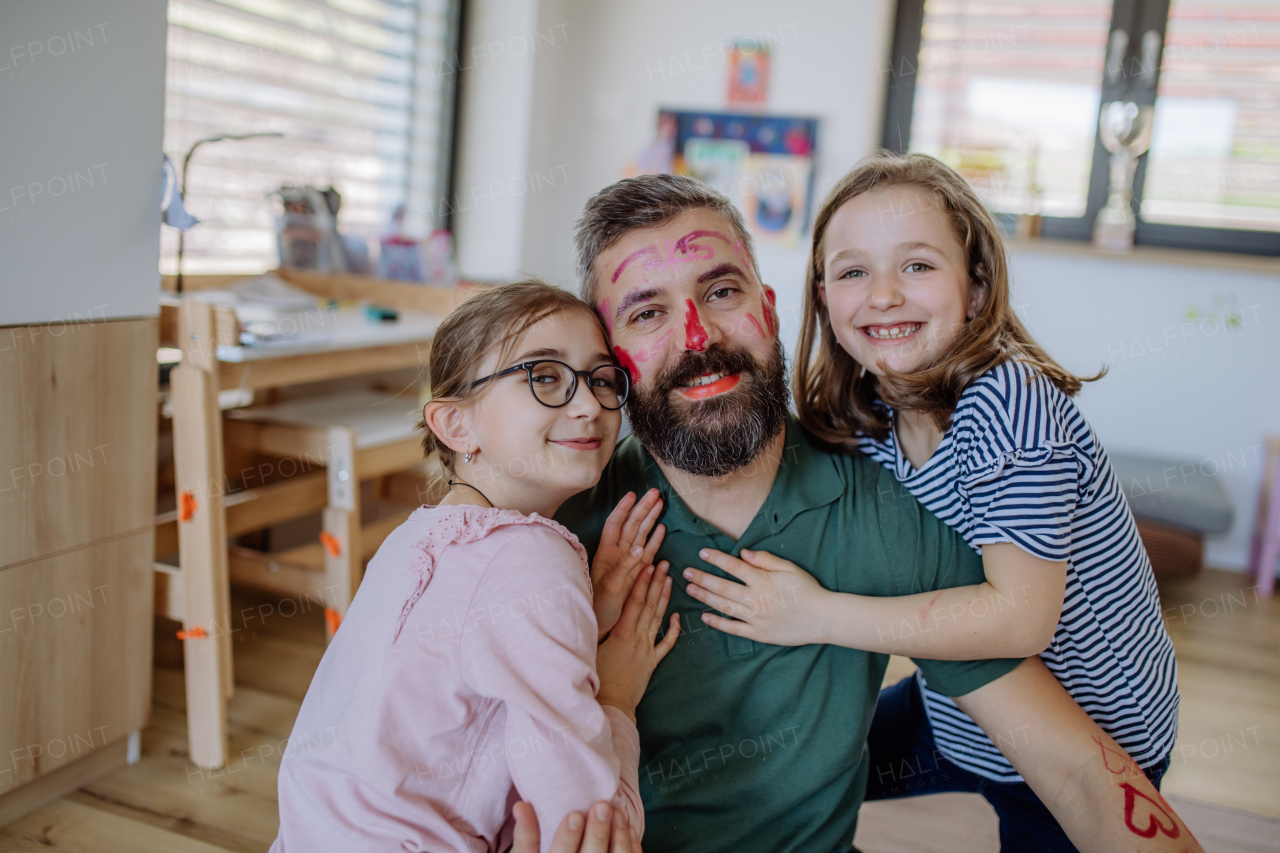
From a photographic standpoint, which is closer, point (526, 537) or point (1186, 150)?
point (526, 537)

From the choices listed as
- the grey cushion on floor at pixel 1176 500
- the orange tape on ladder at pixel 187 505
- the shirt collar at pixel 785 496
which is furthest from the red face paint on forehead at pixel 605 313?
the grey cushion on floor at pixel 1176 500

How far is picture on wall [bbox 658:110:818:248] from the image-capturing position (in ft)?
13.6

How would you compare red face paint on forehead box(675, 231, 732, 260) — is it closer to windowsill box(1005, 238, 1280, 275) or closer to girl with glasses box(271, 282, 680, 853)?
girl with glasses box(271, 282, 680, 853)

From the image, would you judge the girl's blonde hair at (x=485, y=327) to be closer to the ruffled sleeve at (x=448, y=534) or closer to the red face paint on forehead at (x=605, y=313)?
the red face paint on forehead at (x=605, y=313)

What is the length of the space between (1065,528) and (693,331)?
52 cm

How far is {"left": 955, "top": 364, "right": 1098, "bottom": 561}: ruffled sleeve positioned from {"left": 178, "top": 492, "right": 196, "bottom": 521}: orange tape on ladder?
1545 millimetres

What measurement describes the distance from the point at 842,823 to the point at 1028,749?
244 millimetres

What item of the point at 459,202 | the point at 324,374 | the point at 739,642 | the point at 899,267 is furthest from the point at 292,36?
the point at 739,642

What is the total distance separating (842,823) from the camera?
1191mm

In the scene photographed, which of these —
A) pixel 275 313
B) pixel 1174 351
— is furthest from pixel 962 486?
pixel 1174 351

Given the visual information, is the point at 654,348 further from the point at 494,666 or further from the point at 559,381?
the point at 494,666

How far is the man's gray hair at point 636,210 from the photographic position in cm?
129

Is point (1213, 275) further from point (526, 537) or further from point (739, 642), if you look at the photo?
point (526, 537)

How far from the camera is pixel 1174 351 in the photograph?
3.85m
